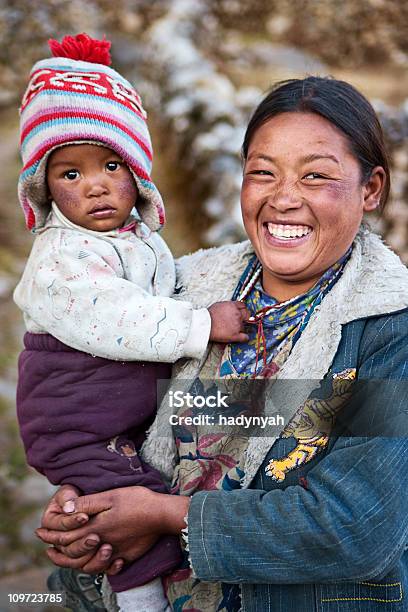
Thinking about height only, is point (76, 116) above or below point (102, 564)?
above

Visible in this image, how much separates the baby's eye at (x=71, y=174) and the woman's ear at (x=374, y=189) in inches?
26.5

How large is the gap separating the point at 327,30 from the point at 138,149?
6107 millimetres

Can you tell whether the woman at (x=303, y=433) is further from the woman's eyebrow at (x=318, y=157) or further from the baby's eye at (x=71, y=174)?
the baby's eye at (x=71, y=174)

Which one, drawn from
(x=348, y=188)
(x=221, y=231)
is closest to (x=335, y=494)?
(x=348, y=188)

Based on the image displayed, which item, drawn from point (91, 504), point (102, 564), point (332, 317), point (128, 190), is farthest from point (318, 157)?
point (102, 564)

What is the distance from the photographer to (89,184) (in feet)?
5.72

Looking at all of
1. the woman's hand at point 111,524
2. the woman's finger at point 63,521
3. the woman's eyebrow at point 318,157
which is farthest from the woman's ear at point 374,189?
the woman's finger at point 63,521

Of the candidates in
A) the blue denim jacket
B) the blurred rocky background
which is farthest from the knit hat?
the blurred rocky background

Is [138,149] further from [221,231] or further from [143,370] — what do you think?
[221,231]

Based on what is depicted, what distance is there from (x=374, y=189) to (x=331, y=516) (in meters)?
0.76

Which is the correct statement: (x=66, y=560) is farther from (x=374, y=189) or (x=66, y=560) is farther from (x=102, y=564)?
(x=374, y=189)

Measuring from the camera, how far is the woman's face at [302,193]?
1621 millimetres

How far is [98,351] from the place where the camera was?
1679 millimetres

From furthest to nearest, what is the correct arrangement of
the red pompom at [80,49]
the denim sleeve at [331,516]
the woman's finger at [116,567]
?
the red pompom at [80,49] → the woman's finger at [116,567] → the denim sleeve at [331,516]
